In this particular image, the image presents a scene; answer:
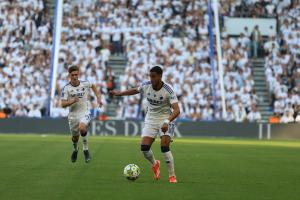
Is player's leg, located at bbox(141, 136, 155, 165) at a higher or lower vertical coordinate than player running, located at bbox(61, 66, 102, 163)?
lower

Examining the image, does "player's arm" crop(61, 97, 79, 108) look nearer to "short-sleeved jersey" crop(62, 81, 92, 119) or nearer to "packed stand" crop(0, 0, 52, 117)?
"short-sleeved jersey" crop(62, 81, 92, 119)

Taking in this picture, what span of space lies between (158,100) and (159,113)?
1.25 feet

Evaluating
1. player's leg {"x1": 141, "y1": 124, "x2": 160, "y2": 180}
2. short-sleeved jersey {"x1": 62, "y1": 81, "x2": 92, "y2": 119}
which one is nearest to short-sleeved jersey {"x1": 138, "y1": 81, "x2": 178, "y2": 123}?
player's leg {"x1": 141, "y1": 124, "x2": 160, "y2": 180}

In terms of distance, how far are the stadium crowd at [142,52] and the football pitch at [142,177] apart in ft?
56.0

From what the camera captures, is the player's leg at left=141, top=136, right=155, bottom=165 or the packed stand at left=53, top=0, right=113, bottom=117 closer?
the player's leg at left=141, top=136, right=155, bottom=165

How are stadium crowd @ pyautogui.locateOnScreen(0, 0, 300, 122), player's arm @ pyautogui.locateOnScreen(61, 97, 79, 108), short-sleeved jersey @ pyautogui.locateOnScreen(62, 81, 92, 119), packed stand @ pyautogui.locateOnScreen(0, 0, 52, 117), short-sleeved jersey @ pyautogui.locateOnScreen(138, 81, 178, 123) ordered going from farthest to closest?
stadium crowd @ pyautogui.locateOnScreen(0, 0, 300, 122), packed stand @ pyautogui.locateOnScreen(0, 0, 52, 117), short-sleeved jersey @ pyautogui.locateOnScreen(62, 81, 92, 119), player's arm @ pyautogui.locateOnScreen(61, 97, 79, 108), short-sleeved jersey @ pyautogui.locateOnScreen(138, 81, 178, 123)

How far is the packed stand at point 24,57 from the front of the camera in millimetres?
41625

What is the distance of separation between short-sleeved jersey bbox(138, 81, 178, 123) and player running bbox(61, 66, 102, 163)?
3800mm

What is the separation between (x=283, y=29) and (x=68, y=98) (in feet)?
93.8

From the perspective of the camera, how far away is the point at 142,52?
144ft

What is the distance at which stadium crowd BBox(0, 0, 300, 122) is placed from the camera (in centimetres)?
4231

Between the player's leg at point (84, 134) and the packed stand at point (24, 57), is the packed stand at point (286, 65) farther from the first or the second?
the player's leg at point (84, 134)

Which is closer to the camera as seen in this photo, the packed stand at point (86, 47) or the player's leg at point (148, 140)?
the player's leg at point (148, 140)

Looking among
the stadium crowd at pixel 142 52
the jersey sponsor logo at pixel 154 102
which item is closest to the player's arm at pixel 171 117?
the jersey sponsor logo at pixel 154 102
